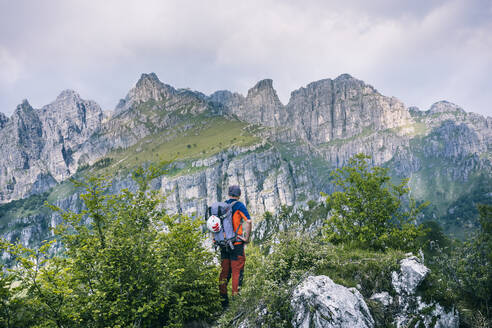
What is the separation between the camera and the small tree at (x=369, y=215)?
48.9 feet

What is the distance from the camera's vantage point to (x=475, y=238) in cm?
3969

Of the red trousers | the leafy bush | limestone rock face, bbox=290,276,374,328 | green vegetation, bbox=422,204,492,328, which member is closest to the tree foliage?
the red trousers

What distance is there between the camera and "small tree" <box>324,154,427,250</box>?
48.9ft

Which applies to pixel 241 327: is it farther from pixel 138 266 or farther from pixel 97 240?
pixel 97 240

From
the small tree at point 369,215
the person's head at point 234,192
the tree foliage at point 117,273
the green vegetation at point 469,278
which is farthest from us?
the small tree at point 369,215

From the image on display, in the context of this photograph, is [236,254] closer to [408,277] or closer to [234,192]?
[234,192]

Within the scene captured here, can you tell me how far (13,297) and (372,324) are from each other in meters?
8.59

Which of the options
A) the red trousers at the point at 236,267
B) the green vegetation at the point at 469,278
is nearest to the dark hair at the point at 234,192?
the red trousers at the point at 236,267

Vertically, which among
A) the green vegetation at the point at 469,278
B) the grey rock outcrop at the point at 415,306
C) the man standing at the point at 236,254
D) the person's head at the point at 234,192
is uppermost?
the person's head at the point at 234,192

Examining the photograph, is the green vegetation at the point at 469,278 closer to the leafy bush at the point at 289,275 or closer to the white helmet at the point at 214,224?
the leafy bush at the point at 289,275

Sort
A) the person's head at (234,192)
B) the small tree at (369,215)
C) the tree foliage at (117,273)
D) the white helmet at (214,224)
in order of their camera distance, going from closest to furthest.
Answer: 1. the tree foliage at (117,273)
2. the white helmet at (214,224)
3. the person's head at (234,192)
4. the small tree at (369,215)

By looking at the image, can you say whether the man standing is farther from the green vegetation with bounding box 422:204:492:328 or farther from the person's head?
the green vegetation with bounding box 422:204:492:328

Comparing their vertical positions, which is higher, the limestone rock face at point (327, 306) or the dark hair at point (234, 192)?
the dark hair at point (234, 192)

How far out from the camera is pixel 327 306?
6.33 m
